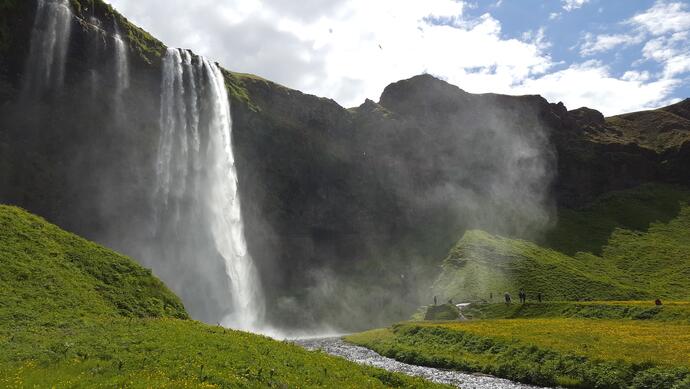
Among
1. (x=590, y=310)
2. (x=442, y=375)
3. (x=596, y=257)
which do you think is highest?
(x=596, y=257)

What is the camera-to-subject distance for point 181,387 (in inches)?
703

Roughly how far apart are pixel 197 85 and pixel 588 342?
8233cm

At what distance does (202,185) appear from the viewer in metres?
85.9

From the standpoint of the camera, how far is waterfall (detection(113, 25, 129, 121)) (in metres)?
84.1

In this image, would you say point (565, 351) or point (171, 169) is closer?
point (565, 351)

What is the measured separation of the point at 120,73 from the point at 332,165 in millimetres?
60450

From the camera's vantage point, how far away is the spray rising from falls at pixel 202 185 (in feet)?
265

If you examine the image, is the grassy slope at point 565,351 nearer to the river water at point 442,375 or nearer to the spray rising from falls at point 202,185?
the river water at point 442,375

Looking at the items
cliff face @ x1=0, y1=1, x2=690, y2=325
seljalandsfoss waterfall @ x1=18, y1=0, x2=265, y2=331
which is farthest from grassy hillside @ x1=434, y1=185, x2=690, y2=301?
seljalandsfoss waterfall @ x1=18, y1=0, x2=265, y2=331

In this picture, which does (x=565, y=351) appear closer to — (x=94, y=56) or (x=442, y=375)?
(x=442, y=375)

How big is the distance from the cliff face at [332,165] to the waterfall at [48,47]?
3.70 ft

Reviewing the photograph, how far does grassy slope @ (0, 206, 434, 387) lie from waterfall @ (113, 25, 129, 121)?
46969 millimetres

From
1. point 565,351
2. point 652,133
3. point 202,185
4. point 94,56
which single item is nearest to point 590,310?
point 565,351

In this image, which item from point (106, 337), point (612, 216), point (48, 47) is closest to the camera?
point (106, 337)
